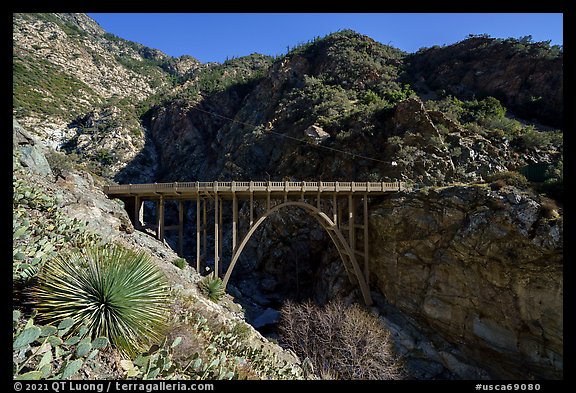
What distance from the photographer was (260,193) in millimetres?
17703

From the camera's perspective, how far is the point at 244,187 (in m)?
16.8

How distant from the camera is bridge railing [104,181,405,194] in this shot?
54.0ft

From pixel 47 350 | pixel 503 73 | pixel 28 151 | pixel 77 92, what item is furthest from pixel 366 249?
pixel 77 92

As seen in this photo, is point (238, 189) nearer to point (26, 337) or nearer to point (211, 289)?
point (211, 289)

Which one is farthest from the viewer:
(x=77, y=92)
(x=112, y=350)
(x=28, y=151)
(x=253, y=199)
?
(x=77, y=92)

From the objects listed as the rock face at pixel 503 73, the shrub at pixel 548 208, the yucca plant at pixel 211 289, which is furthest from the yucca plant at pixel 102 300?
the rock face at pixel 503 73

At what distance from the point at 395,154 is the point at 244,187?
44.4 feet

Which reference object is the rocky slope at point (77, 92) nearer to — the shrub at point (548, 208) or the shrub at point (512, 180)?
the shrub at point (512, 180)

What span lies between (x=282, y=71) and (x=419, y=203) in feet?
122

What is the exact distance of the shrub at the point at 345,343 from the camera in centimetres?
1190

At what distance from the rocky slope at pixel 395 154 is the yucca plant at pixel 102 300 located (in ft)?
22.9

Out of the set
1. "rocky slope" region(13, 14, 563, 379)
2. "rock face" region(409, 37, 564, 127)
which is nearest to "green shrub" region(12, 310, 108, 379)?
"rocky slope" region(13, 14, 563, 379)

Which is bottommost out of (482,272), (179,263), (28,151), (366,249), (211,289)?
(211,289)
